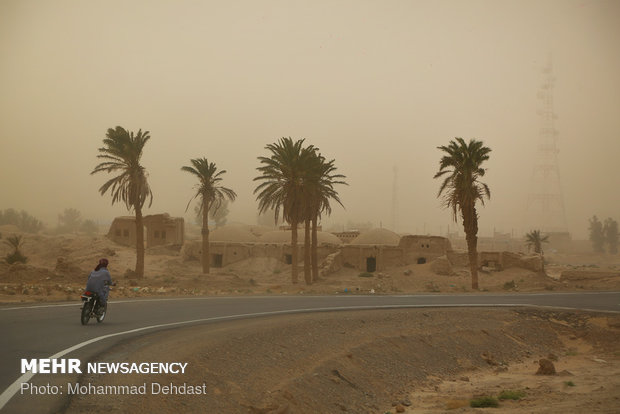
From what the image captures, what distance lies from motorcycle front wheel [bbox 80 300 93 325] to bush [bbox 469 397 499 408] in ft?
32.6

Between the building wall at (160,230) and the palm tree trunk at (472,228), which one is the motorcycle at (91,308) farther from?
the building wall at (160,230)

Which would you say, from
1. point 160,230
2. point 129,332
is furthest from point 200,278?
point 160,230

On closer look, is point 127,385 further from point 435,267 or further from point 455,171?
point 435,267

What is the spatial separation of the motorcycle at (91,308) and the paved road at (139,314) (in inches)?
9.5

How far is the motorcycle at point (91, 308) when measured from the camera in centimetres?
1442

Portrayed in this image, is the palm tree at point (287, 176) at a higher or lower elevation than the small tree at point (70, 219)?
lower

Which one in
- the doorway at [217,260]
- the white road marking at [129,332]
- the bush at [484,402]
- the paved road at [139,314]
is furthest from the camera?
the doorway at [217,260]

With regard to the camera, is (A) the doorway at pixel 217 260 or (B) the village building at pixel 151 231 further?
(B) the village building at pixel 151 231

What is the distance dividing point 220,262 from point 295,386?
5277 centimetres

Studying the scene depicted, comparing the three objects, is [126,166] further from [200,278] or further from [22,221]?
[22,221]

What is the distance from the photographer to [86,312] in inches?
571

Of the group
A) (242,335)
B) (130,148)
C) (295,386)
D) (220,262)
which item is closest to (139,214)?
(130,148)

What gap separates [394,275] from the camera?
50.7 metres

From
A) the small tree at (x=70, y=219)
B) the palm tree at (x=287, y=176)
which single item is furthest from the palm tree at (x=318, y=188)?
the small tree at (x=70, y=219)
